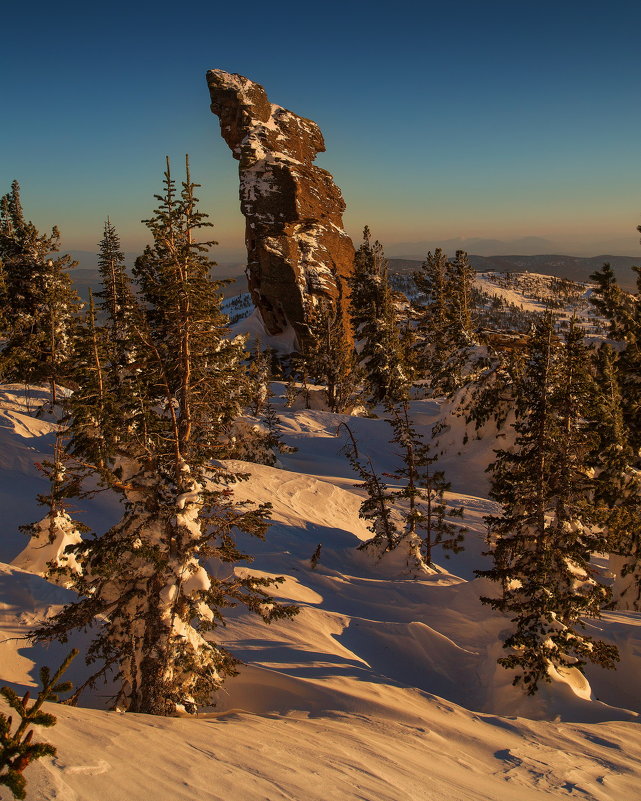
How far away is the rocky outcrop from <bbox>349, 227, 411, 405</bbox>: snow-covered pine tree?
352 inches

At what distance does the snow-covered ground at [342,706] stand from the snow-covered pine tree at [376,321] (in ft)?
58.5

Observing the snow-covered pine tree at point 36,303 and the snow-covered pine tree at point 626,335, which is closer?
the snow-covered pine tree at point 626,335

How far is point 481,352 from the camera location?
34.3 metres

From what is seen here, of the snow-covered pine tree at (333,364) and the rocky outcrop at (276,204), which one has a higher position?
Result: the rocky outcrop at (276,204)

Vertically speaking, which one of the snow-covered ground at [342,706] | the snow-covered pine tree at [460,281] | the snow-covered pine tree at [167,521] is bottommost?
the snow-covered ground at [342,706]

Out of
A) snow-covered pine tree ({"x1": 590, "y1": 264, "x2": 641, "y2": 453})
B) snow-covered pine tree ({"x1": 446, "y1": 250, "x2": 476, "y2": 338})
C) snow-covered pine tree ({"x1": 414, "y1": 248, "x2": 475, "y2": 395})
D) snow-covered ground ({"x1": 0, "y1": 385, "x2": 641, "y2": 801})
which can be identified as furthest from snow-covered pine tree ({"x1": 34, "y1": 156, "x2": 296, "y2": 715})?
snow-covered pine tree ({"x1": 446, "y1": 250, "x2": 476, "y2": 338})

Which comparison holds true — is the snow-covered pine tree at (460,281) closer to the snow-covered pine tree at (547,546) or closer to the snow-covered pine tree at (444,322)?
the snow-covered pine tree at (444,322)

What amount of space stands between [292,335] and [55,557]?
45.0 metres

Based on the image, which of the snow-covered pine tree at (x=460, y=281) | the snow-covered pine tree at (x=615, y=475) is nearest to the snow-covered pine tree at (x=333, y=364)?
the snow-covered pine tree at (x=460, y=281)

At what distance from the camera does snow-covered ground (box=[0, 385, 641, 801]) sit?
5738mm

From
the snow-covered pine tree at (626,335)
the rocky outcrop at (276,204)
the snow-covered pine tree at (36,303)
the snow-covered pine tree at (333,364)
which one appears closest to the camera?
the snow-covered pine tree at (626,335)

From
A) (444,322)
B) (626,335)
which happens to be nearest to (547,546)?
(626,335)

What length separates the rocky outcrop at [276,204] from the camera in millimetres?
54875

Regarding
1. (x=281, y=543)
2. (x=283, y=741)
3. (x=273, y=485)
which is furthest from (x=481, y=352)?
(x=283, y=741)
